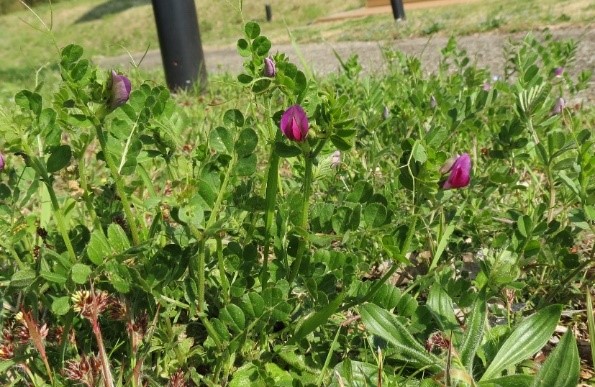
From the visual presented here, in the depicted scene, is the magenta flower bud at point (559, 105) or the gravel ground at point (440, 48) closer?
the magenta flower bud at point (559, 105)

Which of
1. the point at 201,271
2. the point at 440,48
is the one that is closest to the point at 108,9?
the point at 440,48

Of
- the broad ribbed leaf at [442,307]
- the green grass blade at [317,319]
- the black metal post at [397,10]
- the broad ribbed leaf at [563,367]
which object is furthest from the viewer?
the black metal post at [397,10]

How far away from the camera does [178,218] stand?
2.77ft

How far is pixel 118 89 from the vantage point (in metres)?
0.80

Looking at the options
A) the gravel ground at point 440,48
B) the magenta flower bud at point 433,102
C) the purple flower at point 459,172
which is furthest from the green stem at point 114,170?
the gravel ground at point 440,48

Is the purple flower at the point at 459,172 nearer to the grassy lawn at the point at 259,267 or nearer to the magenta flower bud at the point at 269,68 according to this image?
the grassy lawn at the point at 259,267

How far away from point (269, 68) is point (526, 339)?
54 centimetres

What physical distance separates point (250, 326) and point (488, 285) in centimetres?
37

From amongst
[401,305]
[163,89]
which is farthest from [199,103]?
[401,305]

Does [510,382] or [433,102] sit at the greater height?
[433,102]

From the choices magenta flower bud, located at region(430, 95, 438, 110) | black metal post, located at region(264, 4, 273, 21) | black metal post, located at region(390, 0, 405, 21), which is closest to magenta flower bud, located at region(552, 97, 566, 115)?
magenta flower bud, located at region(430, 95, 438, 110)

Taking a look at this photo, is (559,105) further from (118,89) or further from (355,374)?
(118,89)

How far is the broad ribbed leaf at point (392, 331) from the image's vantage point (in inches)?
33.0

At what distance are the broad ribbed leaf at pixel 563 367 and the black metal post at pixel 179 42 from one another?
301 centimetres
